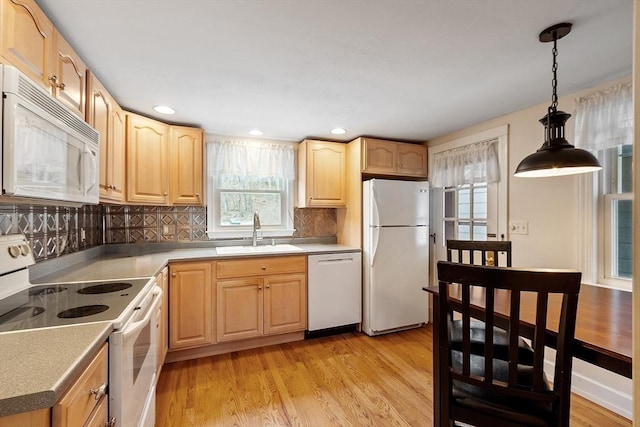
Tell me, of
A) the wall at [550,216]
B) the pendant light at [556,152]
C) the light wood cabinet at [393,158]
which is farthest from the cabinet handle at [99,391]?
the wall at [550,216]

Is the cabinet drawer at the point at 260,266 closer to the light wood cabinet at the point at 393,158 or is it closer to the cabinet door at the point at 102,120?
the cabinet door at the point at 102,120

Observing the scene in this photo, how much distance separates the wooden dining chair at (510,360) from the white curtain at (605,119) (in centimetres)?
151

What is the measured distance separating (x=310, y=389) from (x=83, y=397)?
1570 mm

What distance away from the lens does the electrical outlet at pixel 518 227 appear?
238 centimetres

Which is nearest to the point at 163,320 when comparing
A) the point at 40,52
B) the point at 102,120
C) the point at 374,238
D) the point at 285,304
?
the point at 285,304

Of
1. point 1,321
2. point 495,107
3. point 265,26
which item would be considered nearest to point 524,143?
point 495,107

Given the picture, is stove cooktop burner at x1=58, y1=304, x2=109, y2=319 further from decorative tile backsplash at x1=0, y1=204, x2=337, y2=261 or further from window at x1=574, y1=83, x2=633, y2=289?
window at x1=574, y1=83, x2=633, y2=289

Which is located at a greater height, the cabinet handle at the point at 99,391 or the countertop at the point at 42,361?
the countertop at the point at 42,361

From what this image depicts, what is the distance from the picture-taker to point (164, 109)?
7.72ft

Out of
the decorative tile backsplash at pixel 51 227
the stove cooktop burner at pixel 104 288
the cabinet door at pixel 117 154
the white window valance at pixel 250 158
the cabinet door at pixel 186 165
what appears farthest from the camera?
the white window valance at pixel 250 158

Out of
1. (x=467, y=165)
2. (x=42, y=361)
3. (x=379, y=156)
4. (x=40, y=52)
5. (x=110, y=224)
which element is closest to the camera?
(x=42, y=361)

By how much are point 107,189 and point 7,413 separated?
163 cm

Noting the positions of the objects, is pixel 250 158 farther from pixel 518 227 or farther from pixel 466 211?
pixel 518 227

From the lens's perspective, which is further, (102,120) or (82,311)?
(102,120)
